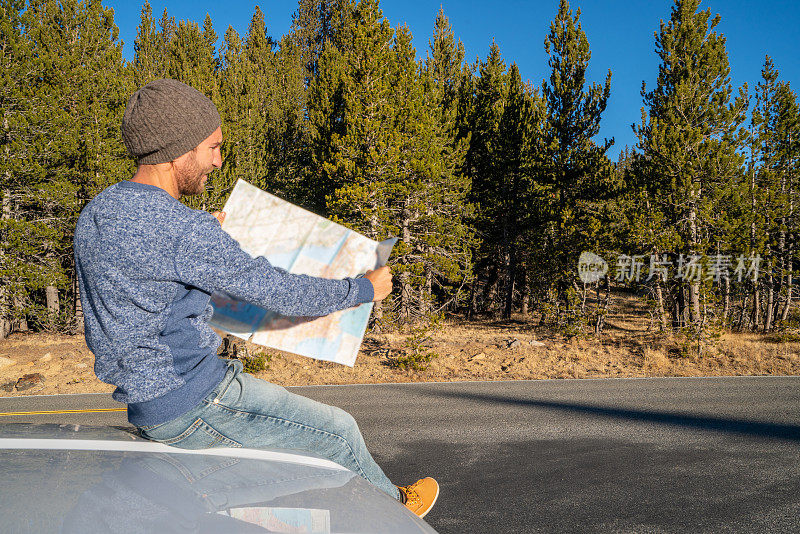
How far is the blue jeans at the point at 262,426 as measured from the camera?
169 cm

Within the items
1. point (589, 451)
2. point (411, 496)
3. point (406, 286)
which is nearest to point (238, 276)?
point (411, 496)

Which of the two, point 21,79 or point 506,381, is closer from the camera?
point 506,381

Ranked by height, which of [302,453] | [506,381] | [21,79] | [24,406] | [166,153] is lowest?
[24,406]

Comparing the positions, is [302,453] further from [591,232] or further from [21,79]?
[21,79]

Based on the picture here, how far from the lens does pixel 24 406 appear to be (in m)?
8.67

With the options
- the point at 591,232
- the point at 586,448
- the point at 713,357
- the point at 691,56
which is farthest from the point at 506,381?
the point at 691,56

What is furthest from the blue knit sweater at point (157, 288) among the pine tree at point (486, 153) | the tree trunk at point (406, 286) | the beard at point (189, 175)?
the pine tree at point (486, 153)

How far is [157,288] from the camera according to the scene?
5.09ft

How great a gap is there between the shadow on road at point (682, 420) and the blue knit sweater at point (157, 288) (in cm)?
627

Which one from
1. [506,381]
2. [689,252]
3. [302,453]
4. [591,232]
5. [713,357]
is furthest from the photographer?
[591,232]

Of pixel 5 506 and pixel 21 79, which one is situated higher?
pixel 21 79

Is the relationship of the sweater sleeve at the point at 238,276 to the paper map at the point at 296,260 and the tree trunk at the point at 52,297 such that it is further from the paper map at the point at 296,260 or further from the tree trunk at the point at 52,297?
the tree trunk at the point at 52,297

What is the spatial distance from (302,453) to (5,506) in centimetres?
81

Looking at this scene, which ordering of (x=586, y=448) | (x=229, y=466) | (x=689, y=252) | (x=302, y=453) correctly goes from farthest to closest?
1. (x=689, y=252)
2. (x=586, y=448)
3. (x=302, y=453)
4. (x=229, y=466)
